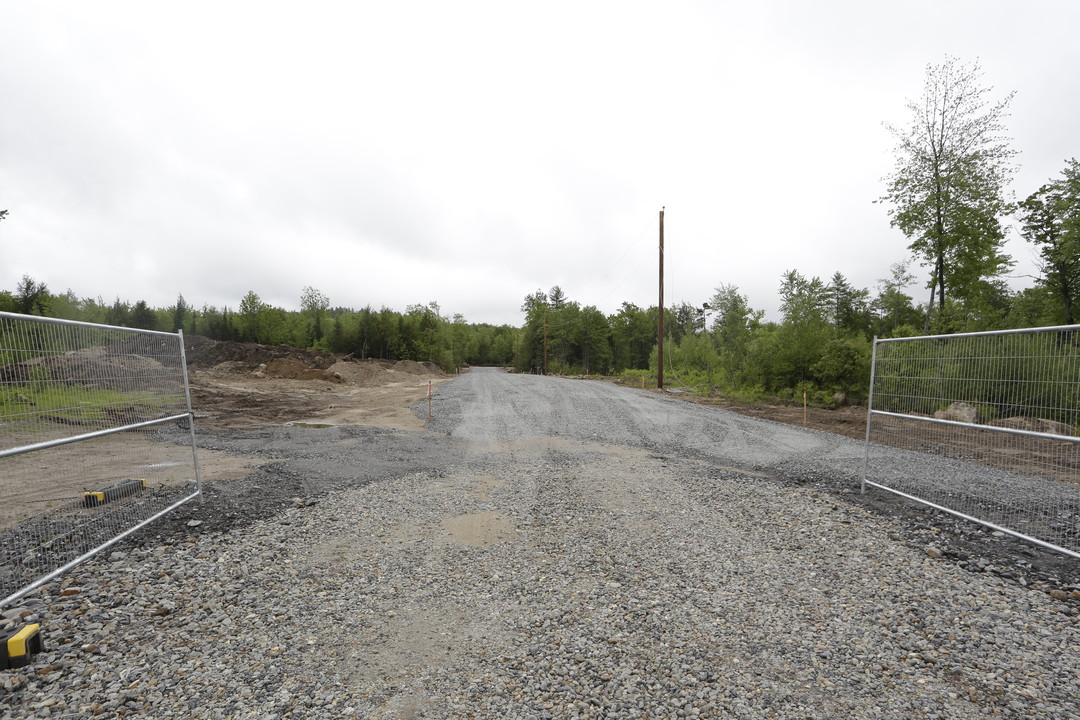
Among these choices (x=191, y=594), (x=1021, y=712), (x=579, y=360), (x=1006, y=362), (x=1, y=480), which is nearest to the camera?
(x=1021, y=712)

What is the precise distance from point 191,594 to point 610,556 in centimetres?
Result: 359

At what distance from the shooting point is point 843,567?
4.20 metres

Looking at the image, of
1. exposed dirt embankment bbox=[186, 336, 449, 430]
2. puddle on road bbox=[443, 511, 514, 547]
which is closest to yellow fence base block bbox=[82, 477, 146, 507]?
puddle on road bbox=[443, 511, 514, 547]

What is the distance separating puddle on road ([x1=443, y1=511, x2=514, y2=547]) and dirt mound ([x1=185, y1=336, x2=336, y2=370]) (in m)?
32.5

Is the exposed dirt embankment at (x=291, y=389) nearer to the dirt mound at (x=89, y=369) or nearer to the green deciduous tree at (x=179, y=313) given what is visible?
the dirt mound at (x=89, y=369)

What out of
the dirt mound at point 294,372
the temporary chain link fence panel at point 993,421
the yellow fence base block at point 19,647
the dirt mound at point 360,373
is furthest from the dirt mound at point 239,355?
the temporary chain link fence panel at point 993,421

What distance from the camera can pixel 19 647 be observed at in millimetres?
2756

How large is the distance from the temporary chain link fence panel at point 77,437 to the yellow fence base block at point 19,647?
25.2 inches

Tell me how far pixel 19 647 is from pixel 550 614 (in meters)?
3.31

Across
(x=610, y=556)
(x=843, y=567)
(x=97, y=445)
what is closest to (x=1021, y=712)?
(x=843, y=567)

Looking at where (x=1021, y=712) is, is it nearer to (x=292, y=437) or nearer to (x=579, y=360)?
(x=292, y=437)

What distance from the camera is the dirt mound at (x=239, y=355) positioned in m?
34.6

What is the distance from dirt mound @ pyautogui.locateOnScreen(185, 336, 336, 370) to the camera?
34.6 m

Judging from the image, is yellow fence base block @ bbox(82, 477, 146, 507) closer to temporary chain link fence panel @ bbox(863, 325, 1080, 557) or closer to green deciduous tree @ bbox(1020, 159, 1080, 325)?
temporary chain link fence panel @ bbox(863, 325, 1080, 557)
